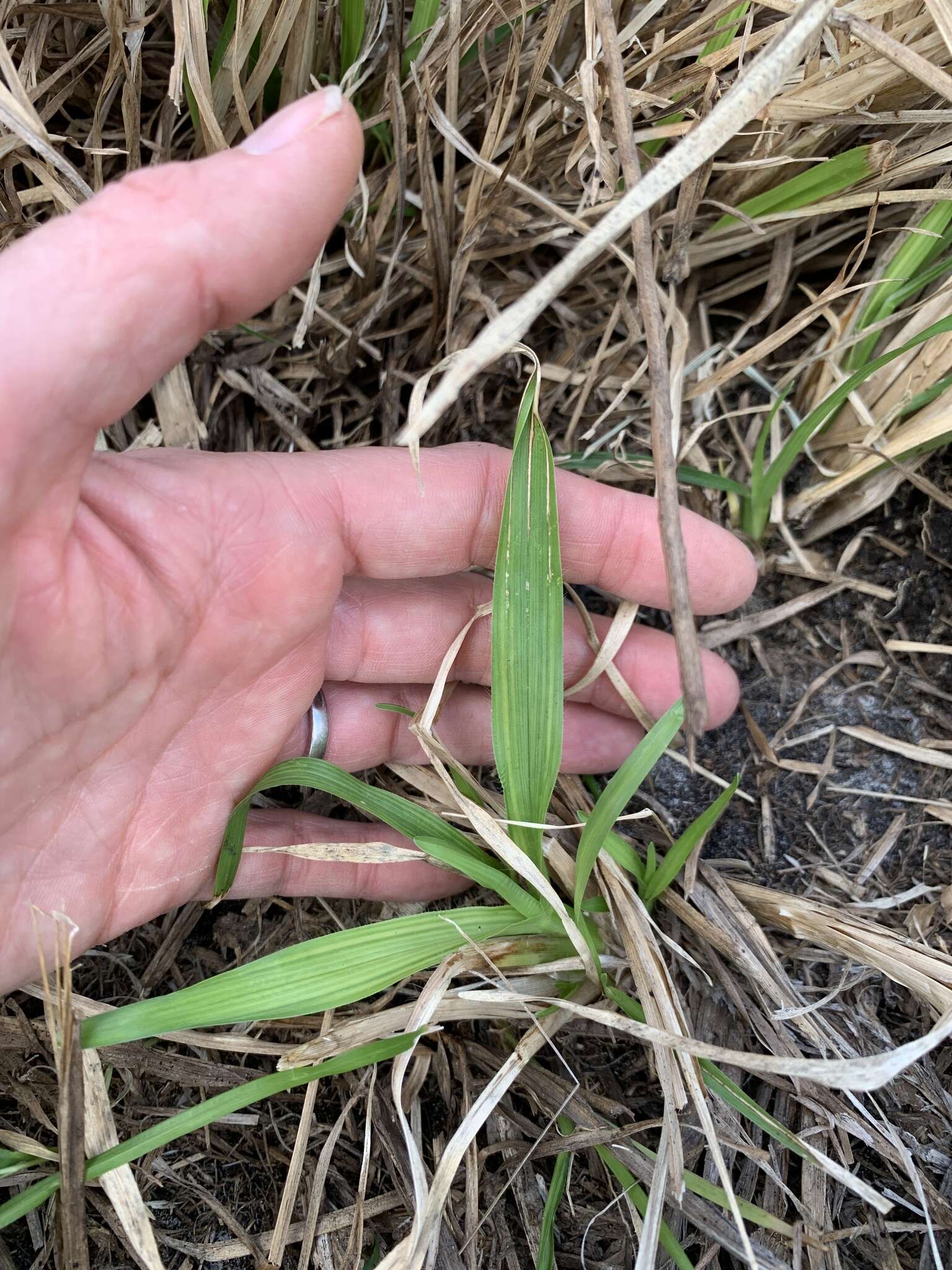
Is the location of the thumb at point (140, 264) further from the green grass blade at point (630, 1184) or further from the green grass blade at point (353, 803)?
the green grass blade at point (630, 1184)

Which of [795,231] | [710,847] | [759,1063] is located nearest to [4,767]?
[759,1063]

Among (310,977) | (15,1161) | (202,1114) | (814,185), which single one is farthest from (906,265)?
(15,1161)

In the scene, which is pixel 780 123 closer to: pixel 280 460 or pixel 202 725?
pixel 280 460

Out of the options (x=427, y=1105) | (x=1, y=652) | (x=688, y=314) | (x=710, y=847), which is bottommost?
(x=427, y=1105)

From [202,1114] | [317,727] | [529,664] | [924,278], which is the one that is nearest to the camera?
[202,1114]

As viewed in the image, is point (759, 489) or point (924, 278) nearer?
point (924, 278)

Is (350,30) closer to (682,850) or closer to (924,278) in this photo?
(924,278)

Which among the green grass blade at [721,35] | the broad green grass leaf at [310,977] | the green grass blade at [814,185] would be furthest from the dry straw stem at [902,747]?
the green grass blade at [721,35]
